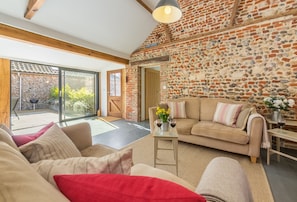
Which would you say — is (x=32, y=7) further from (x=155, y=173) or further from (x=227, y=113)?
(x=227, y=113)

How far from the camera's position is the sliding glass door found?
17.3 ft

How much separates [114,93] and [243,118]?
4874 mm

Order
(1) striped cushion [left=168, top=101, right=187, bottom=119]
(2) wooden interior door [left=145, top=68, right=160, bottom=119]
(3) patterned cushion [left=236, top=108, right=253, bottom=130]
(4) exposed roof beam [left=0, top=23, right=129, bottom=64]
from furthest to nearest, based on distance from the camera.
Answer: (2) wooden interior door [left=145, top=68, right=160, bottom=119], (1) striped cushion [left=168, top=101, right=187, bottom=119], (4) exposed roof beam [left=0, top=23, right=129, bottom=64], (3) patterned cushion [left=236, top=108, right=253, bottom=130]

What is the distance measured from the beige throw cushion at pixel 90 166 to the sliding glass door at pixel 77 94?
5247 mm

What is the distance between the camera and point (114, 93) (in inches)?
245

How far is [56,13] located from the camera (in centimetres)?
297

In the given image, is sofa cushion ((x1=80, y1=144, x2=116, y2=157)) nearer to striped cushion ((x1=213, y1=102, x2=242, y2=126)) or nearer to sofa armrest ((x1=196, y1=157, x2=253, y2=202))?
sofa armrest ((x1=196, y1=157, x2=253, y2=202))

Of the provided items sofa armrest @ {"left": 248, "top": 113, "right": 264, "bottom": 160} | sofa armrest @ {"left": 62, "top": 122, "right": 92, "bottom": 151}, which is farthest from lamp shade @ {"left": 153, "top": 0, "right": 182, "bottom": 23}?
sofa armrest @ {"left": 248, "top": 113, "right": 264, "bottom": 160}

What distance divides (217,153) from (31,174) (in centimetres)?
286

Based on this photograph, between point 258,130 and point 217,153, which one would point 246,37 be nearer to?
point 258,130

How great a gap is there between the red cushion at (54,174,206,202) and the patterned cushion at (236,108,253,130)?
2.61 meters

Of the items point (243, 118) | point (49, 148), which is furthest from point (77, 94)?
point (243, 118)

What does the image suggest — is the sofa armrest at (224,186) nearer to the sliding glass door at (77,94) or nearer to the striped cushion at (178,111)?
the striped cushion at (178,111)

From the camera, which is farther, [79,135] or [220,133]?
[220,133]
